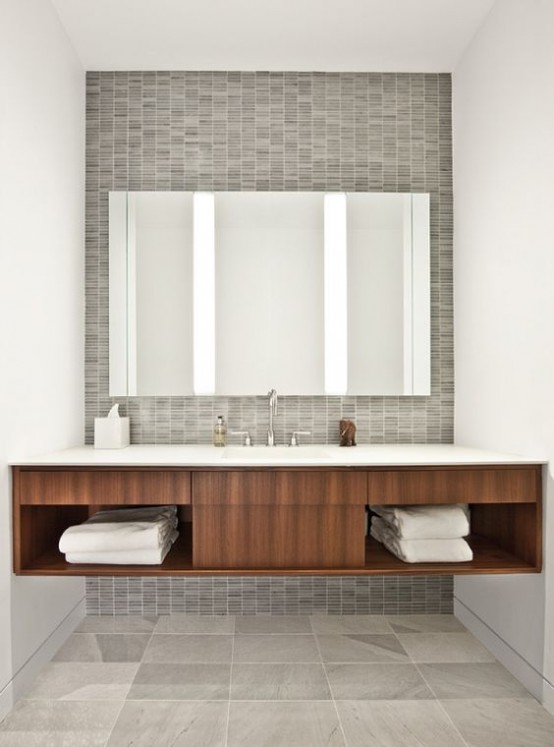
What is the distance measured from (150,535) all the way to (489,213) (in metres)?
1.81

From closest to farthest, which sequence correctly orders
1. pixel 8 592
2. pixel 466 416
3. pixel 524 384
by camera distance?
pixel 8 592 < pixel 524 384 < pixel 466 416

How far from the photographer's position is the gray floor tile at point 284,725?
184cm

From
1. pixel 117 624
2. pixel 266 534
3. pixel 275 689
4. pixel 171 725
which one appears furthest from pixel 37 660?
pixel 266 534

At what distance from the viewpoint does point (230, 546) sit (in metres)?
2.11

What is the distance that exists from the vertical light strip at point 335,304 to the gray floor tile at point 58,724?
5.13 feet

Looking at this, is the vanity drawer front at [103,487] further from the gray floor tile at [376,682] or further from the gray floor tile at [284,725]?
the gray floor tile at [376,682]

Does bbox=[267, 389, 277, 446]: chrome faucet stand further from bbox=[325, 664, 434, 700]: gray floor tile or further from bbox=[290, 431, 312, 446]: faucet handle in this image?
bbox=[325, 664, 434, 700]: gray floor tile

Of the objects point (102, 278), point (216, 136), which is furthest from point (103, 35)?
point (102, 278)

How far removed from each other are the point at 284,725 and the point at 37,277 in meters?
1.75

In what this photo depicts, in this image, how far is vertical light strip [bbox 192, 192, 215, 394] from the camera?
9.30 feet

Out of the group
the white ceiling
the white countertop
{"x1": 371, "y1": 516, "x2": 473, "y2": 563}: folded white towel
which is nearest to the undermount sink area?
the white countertop

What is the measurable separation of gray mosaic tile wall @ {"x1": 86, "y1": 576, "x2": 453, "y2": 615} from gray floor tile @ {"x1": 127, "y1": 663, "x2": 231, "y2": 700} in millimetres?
498

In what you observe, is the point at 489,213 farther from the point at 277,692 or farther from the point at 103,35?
the point at 277,692

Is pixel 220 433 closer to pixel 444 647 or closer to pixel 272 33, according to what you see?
pixel 444 647
